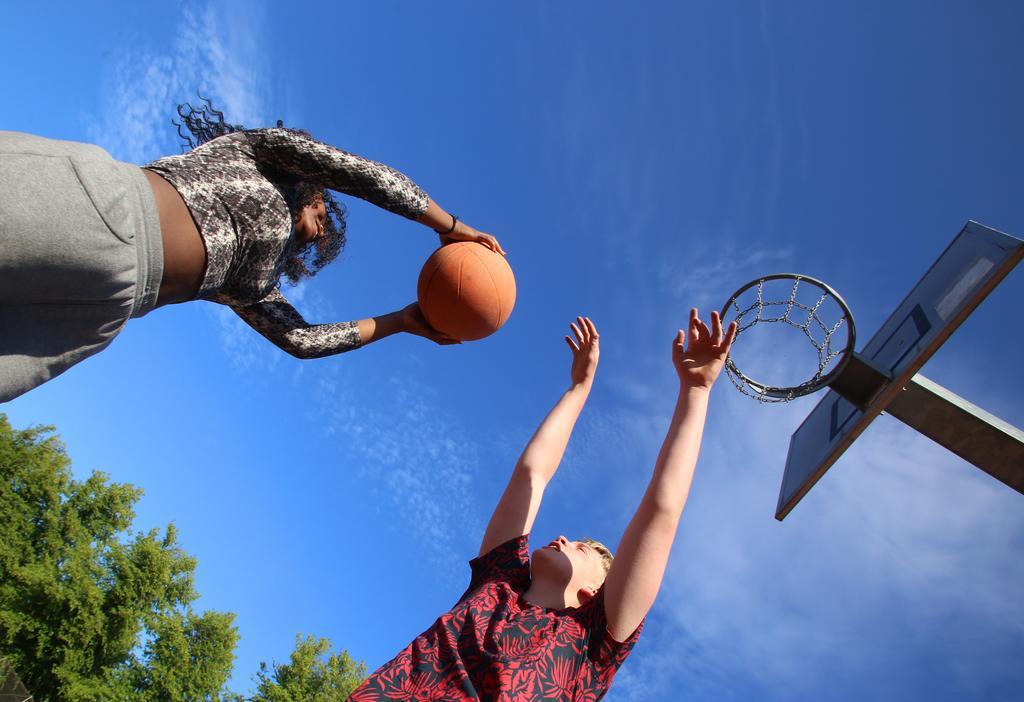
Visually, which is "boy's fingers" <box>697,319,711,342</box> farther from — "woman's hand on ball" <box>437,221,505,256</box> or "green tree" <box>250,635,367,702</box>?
"green tree" <box>250,635,367,702</box>

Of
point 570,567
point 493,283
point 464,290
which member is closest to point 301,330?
point 464,290

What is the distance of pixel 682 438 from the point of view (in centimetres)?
317

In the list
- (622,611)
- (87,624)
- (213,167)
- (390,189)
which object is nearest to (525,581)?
(622,611)

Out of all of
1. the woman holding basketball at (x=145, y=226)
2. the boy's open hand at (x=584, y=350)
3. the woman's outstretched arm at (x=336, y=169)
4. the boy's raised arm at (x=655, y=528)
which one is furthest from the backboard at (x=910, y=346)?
the woman's outstretched arm at (x=336, y=169)

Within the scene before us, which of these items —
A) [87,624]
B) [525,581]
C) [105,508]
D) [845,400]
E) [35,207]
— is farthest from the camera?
[105,508]

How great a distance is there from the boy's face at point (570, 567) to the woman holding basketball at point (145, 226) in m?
1.86

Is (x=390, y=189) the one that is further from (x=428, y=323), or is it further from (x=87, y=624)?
(x=87, y=624)

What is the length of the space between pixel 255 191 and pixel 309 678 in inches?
836

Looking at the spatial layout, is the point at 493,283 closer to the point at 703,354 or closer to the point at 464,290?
the point at 464,290

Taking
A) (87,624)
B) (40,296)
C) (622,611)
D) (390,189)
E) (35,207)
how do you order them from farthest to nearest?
(87,624)
(390,189)
(622,611)
(40,296)
(35,207)

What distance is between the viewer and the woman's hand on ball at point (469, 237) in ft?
13.0

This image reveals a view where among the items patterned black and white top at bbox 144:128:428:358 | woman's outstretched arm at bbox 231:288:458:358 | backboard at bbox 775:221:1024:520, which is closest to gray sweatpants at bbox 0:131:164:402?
patterned black and white top at bbox 144:128:428:358

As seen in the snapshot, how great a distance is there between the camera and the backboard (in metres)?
6.91

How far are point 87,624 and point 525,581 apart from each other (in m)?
21.0
